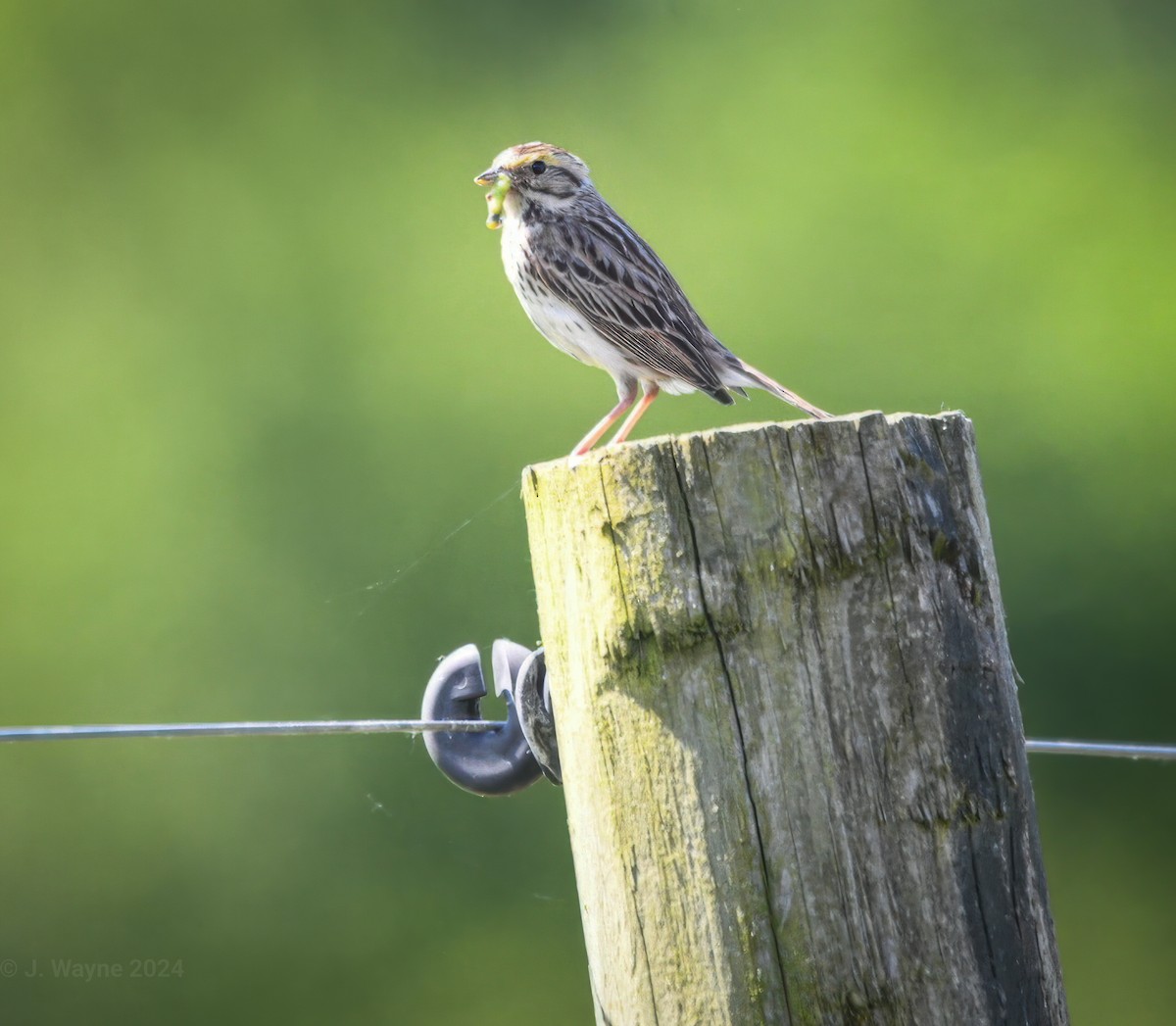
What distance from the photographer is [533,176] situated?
469cm

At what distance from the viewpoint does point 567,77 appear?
13.5 m

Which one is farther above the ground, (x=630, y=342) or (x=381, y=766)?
(x=630, y=342)

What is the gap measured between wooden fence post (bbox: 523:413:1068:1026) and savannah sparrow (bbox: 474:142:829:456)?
7.06ft

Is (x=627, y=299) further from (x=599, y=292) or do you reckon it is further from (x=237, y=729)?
(x=237, y=729)

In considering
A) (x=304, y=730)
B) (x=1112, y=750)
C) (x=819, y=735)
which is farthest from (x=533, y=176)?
(x=819, y=735)

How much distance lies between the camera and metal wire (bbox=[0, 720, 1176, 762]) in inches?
105

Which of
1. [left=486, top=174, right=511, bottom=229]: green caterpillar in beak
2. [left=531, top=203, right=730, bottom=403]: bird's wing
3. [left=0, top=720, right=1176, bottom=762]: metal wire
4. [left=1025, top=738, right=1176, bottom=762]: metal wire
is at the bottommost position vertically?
[left=1025, top=738, right=1176, bottom=762]: metal wire

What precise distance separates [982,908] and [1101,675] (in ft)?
32.2

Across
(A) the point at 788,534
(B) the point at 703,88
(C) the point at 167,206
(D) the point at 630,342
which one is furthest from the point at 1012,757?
(C) the point at 167,206

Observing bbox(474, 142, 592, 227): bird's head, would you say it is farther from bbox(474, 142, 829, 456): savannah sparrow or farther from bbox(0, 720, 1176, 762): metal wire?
bbox(0, 720, 1176, 762): metal wire

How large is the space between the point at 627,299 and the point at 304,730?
202 cm

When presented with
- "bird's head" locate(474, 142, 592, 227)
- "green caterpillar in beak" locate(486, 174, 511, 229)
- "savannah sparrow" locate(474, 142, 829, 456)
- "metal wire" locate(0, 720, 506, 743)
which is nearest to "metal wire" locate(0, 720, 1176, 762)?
"metal wire" locate(0, 720, 506, 743)

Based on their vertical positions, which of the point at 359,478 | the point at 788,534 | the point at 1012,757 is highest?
the point at 359,478

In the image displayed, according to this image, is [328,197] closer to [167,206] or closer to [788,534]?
[167,206]
